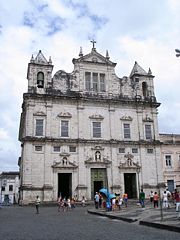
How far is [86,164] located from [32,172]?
19.5ft

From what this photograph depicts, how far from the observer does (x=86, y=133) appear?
33.0 m

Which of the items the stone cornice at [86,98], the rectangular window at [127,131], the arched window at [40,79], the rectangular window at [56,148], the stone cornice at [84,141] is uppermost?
the arched window at [40,79]

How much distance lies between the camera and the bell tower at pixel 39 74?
32.9m

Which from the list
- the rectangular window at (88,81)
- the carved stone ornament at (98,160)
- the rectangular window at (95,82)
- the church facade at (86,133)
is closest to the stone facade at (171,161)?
the church facade at (86,133)

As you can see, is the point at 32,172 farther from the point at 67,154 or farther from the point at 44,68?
the point at 44,68

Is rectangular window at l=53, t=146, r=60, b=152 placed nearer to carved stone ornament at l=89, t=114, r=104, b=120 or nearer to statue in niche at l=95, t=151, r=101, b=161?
statue in niche at l=95, t=151, r=101, b=161

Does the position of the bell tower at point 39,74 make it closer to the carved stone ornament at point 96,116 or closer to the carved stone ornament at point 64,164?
the carved stone ornament at point 96,116

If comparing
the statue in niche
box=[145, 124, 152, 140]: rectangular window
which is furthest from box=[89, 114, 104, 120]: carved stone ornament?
box=[145, 124, 152, 140]: rectangular window

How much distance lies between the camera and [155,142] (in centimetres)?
3488

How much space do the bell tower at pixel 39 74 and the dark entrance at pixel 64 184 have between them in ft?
32.3

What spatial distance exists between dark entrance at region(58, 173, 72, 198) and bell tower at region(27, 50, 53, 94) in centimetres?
983

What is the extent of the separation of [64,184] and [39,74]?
13122 millimetres

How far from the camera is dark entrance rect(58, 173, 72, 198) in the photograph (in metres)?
32.0

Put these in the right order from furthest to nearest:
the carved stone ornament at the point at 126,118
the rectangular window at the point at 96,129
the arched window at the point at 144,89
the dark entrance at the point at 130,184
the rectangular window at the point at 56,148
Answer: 1. the arched window at the point at 144,89
2. the carved stone ornament at the point at 126,118
3. the dark entrance at the point at 130,184
4. the rectangular window at the point at 96,129
5. the rectangular window at the point at 56,148
